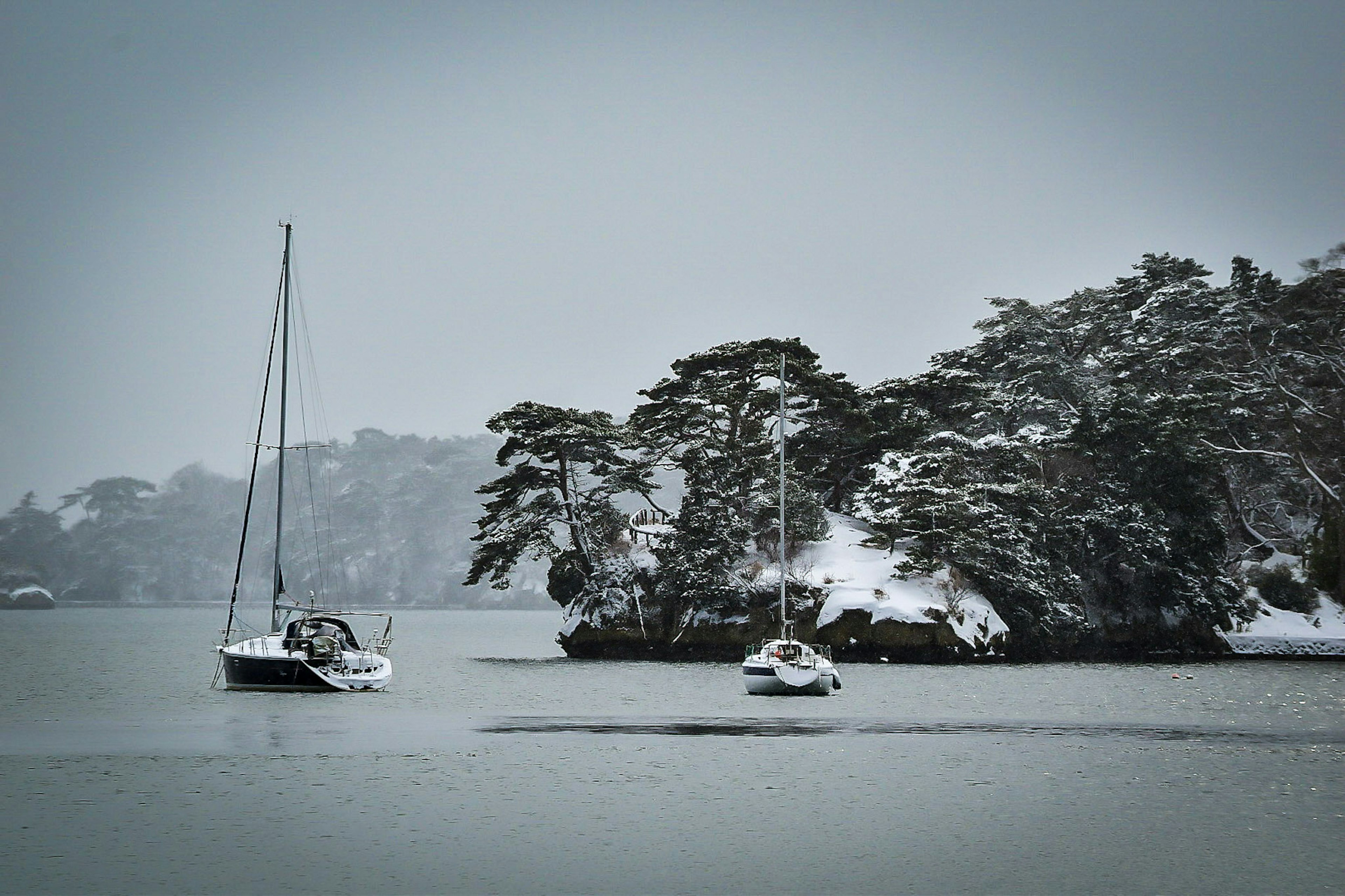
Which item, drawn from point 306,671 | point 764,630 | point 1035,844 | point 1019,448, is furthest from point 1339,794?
point 1019,448

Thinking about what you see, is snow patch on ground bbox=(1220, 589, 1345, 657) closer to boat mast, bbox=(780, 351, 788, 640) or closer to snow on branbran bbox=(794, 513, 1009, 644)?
snow on branbran bbox=(794, 513, 1009, 644)

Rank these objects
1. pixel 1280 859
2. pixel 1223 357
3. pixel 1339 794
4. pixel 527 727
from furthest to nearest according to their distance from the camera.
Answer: pixel 1223 357, pixel 527 727, pixel 1339 794, pixel 1280 859

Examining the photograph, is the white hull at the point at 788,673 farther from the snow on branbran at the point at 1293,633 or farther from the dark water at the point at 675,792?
the snow on branbran at the point at 1293,633

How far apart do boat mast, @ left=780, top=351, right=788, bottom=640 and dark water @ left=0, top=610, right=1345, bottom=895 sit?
23.4ft

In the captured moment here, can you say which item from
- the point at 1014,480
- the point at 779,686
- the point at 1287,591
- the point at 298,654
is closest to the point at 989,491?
Result: the point at 1014,480

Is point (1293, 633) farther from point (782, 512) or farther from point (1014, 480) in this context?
point (782, 512)

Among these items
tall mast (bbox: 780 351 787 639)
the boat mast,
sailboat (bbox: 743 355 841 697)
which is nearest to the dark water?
sailboat (bbox: 743 355 841 697)

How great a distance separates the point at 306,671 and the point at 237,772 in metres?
17.8

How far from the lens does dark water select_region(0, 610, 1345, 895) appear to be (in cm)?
1390

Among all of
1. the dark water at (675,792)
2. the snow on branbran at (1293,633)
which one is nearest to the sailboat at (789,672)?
the dark water at (675,792)

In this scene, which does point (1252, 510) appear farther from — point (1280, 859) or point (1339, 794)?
point (1280, 859)

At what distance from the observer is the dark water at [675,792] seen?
13898 mm

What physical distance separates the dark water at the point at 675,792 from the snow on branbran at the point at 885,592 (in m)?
15.0

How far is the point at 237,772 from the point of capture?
2205 centimetres
